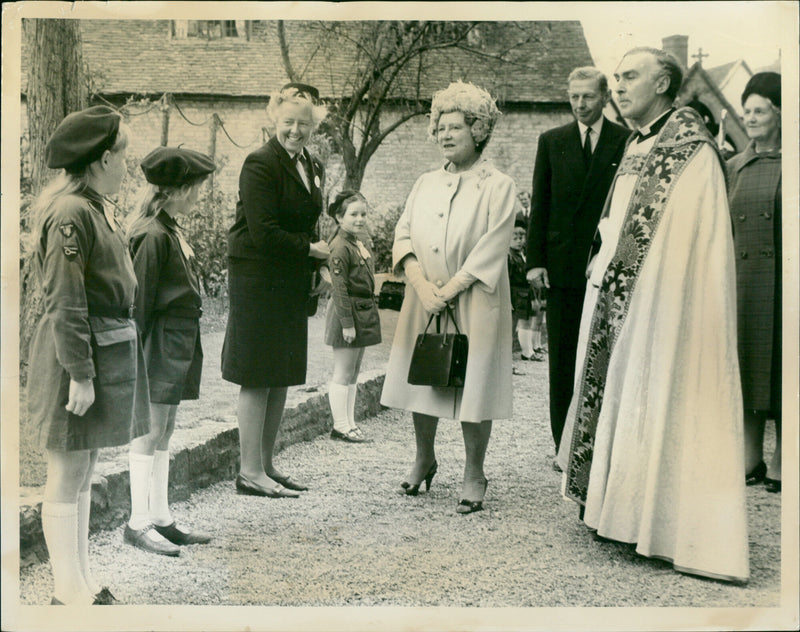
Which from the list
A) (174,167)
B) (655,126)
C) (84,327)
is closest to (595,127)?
(655,126)

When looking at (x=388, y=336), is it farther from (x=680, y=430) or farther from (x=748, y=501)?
(x=748, y=501)

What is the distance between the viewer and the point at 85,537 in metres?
4.03

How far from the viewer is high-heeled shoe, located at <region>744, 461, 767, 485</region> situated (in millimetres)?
4168

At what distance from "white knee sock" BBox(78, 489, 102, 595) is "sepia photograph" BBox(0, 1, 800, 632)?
0.01 meters

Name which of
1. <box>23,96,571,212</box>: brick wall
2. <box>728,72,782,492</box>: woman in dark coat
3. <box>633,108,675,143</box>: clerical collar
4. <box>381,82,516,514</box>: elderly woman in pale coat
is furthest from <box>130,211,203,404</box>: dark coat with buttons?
<box>728,72,782,492</box>: woman in dark coat

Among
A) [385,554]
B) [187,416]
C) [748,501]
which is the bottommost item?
[385,554]

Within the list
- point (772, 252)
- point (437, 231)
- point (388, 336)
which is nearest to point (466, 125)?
point (437, 231)

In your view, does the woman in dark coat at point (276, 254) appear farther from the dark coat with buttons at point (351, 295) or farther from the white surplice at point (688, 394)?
the white surplice at point (688, 394)

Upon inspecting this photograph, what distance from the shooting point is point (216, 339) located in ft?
13.8

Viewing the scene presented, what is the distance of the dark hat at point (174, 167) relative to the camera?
Result: 4.14 meters

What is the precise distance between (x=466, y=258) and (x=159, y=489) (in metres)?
1.82

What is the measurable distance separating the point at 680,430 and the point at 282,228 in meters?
2.05

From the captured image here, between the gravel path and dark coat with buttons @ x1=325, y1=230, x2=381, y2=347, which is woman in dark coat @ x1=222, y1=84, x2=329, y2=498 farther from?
the gravel path

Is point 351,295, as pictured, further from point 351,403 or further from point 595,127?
point 595,127
